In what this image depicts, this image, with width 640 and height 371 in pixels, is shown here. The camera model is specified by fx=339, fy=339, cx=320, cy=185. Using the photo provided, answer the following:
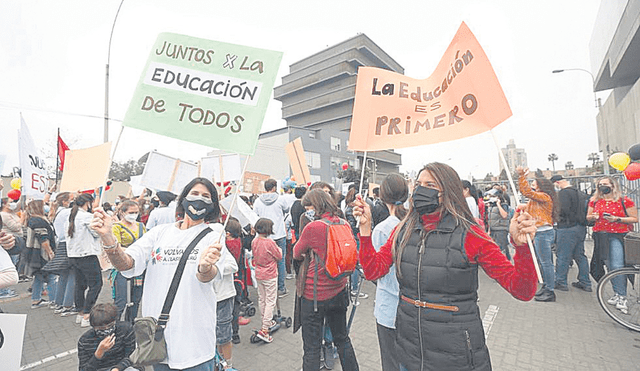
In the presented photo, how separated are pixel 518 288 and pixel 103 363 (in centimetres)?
327

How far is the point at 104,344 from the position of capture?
9.50ft

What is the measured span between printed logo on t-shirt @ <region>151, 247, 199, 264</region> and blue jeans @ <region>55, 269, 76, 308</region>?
456 centimetres

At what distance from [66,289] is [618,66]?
34795 millimetres

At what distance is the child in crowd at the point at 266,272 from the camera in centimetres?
466

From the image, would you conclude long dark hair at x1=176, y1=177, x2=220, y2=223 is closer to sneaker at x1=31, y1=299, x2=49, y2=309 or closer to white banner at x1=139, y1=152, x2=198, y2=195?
white banner at x1=139, y1=152, x2=198, y2=195

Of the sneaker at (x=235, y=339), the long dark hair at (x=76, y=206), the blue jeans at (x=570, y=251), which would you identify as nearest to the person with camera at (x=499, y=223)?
the blue jeans at (x=570, y=251)

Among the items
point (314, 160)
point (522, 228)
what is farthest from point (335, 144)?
point (522, 228)

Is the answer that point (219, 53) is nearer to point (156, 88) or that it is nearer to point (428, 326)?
point (156, 88)

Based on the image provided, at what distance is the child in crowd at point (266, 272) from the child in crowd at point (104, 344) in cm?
188

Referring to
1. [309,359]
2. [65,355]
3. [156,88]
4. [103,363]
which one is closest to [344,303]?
[309,359]

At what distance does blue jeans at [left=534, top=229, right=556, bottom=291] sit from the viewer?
6.13 metres

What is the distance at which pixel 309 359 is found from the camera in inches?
121

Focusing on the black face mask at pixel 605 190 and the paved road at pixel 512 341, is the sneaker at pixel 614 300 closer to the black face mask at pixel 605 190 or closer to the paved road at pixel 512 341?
the paved road at pixel 512 341

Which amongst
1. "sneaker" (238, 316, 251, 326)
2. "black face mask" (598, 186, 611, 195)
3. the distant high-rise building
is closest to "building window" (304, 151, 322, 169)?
the distant high-rise building
